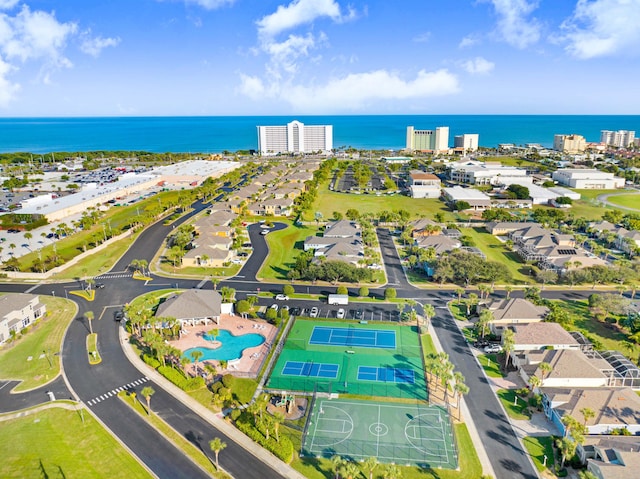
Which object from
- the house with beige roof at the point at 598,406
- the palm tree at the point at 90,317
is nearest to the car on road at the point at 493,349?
the house with beige roof at the point at 598,406

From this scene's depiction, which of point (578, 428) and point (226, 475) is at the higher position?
point (578, 428)

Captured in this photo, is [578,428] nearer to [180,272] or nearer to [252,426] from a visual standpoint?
[252,426]

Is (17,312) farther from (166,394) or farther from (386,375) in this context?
(386,375)

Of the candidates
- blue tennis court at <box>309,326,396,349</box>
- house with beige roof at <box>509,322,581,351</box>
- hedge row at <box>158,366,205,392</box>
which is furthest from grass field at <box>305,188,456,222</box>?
hedge row at <box>158,366,205,392</box>

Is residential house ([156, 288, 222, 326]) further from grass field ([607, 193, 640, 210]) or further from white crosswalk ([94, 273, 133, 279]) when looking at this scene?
grass field ([607, 193, 640, 210])

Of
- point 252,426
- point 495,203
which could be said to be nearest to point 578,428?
point 252,426

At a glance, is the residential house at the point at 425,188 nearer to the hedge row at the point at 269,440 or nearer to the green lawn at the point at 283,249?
the green lawn at the point at 283,249

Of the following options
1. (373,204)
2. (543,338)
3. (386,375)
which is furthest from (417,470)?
(373,204)

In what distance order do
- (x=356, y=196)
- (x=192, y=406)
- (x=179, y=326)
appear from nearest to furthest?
(x=192, y=406)
(x=179, y=326)
(x=356, y=196)
